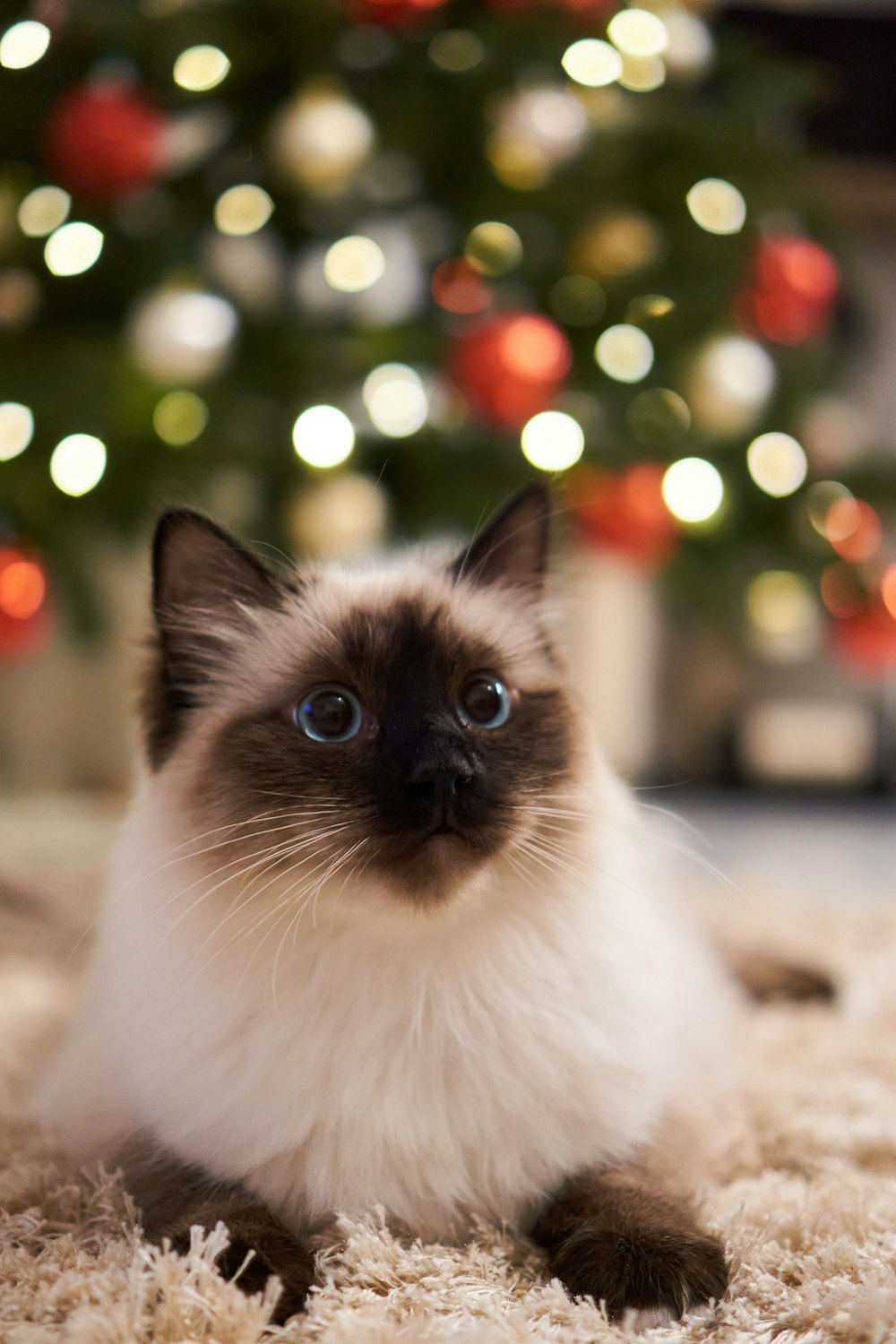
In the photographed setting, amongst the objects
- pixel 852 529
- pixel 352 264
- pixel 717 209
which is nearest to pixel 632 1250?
pixel 352 264

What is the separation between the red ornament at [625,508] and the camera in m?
2.36

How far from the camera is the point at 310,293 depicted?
2.40m

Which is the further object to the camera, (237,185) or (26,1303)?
(237,185)

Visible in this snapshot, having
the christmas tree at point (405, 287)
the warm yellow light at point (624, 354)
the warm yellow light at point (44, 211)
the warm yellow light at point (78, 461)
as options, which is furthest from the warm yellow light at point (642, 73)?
the warm yellow light at point (78, 461)

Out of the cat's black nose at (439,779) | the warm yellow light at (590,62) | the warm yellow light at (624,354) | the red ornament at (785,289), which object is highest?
the warm yellow light at (590,62)

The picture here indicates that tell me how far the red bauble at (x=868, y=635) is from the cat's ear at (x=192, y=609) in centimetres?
189

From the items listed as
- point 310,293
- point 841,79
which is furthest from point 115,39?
point 841,79

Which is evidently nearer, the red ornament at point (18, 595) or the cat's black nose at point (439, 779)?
the cat's black nose at point (439, 779)

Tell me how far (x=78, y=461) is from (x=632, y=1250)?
166 cm

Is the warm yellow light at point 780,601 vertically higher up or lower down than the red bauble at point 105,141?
lower down

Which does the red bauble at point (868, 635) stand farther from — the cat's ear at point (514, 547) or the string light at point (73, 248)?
the string light at point (73, 248)

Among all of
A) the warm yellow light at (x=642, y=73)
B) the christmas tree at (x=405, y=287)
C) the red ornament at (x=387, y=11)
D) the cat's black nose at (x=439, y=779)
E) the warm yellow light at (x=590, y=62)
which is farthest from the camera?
the warm yellow light at (x=642, y=73)

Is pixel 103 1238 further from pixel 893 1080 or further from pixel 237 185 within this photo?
pixel 237 185

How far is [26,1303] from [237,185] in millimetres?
2114
